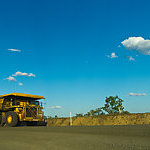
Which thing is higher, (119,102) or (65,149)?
(119,102)

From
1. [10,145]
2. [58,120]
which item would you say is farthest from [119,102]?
[10,145]

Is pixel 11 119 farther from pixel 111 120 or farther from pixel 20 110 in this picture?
pixel 111 120

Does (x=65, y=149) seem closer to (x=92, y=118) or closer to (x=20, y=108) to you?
(x=20, y=108)

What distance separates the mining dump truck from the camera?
48.2ft

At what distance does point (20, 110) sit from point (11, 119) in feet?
3.04

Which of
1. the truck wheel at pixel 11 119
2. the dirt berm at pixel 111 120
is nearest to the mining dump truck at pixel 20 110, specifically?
the truck wheel at pixel 11 119

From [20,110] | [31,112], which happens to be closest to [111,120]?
[31,112]

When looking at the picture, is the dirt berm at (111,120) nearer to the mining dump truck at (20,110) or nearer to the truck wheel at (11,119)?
the mining dump truck at (20,110)

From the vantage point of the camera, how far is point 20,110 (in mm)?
15062

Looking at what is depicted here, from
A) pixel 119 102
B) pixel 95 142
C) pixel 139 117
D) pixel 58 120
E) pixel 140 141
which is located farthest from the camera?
pixel 119 102

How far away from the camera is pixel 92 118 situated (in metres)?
20.5

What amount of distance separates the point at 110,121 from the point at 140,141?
577 inches

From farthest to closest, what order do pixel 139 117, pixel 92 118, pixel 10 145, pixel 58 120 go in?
pixel 58 120 → pixel 92 118 → pixel 139 117 → pixel 10 145

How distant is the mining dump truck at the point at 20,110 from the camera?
579 inches
